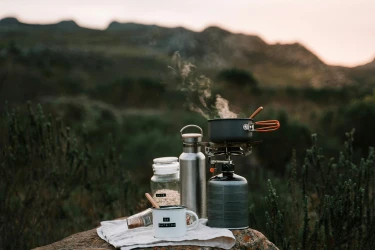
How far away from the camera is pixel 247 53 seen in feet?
Answer: 125

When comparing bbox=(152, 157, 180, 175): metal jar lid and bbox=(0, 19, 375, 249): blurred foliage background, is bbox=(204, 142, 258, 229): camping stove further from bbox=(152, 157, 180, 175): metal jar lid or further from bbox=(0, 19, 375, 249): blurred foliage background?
bbox=(0, 19, 375, 249): blurred foliage background

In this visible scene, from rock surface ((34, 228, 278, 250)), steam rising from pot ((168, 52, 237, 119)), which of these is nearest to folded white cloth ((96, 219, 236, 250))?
rock surface ((34, 228, 278, 250))

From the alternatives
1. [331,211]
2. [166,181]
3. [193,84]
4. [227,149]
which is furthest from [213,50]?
[227,149]

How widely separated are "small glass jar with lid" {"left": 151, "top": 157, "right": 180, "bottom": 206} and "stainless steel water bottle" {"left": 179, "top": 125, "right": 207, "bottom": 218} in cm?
11

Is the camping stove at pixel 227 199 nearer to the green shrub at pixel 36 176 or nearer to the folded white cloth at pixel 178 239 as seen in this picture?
the folded white cloth at pixel 178 239

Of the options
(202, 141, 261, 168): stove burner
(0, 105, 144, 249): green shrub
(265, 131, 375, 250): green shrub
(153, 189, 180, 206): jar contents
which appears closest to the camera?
(202, 141, 261, 168): stove burner

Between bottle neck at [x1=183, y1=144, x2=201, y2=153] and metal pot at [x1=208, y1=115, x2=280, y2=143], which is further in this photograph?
bottle neck at [x1=183, y1=144, x2=201, y2=153]

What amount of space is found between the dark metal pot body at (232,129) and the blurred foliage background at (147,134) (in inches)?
27.1

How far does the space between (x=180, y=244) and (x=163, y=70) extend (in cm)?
3937

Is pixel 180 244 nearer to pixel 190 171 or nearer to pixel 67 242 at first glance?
pixel 190 171

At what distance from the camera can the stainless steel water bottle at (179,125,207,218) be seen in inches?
132

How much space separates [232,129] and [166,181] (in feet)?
2.00

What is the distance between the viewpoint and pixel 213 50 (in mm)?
34938

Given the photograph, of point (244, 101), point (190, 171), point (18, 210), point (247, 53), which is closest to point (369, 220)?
point (190, 171)
